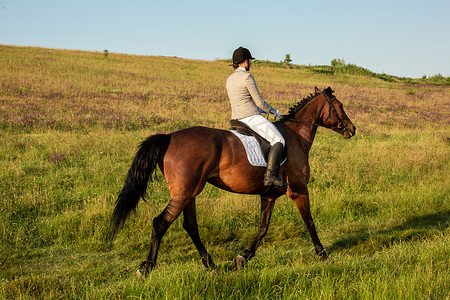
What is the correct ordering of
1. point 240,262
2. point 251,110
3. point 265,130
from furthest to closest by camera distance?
point 251,110 → point 265,130 → point 240,262

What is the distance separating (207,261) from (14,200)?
4.39 metres

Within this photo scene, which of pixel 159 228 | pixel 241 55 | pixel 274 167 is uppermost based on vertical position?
pixel 241 55

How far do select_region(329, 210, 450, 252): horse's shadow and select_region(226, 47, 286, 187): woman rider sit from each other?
1967 millimetres

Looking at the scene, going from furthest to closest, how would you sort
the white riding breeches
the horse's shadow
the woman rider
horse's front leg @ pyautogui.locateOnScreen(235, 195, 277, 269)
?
the horse's shadow < horse's front leg @ pyautogui.locateOnScreen(235, 195, 277, 269) < the white riding breeches < the woman rider

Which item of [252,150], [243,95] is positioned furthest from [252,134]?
[243,95]

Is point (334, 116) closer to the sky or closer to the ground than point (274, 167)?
closer to the sky

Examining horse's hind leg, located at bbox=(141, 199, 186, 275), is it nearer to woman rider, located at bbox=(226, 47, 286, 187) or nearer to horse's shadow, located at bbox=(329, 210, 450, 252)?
woman rider, located at bbox=(226, 47, 286, 187)

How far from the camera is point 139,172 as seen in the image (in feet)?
16.9

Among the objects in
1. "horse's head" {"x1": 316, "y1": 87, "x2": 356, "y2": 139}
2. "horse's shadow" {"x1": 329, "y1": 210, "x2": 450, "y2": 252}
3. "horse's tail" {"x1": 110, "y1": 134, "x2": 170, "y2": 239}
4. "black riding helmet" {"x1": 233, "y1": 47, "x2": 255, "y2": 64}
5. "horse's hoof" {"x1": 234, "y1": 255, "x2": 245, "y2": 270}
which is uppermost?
"black riding helmet" {"x1": 233, "y1": 47, "x2": 255, "y2": 64}

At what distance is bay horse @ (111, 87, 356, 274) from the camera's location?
5031mm

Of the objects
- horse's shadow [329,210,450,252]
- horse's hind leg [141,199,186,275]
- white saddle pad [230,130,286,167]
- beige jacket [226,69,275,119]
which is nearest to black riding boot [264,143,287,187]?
white saddle pad [230,130,286,167]

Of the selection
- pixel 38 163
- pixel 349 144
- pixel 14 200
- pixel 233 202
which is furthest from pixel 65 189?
pixel 349 144

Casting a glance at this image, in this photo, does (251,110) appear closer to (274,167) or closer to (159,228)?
(274,167)

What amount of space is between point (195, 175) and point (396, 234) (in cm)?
416
